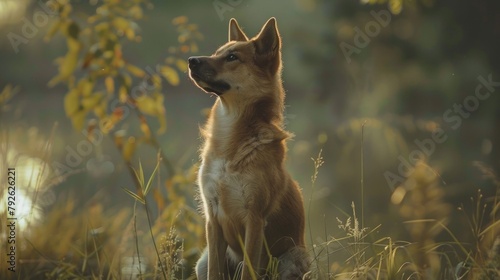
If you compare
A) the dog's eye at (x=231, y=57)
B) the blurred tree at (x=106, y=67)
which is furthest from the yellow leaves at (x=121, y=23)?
the dog's eye at (x=231, y=57)

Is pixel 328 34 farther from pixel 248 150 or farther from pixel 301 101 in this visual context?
pixel 248 150

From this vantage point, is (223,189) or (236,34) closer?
(223,189)

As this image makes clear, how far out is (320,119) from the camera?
8.43m

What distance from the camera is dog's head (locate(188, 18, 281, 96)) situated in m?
3.48

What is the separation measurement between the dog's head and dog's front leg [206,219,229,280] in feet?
2.33

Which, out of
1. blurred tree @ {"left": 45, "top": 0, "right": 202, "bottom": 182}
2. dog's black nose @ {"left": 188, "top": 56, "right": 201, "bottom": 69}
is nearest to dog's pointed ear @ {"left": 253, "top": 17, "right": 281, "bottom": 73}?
dog's black nose @ {"left": 188, "top": 56, "right": 201, "bottom": 69}

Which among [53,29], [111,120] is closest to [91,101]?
[111,120]

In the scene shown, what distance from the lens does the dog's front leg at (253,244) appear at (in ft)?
11.1

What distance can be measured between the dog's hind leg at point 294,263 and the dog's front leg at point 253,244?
24 centimetres

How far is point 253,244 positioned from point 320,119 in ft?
17.0

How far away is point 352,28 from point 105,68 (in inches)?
118

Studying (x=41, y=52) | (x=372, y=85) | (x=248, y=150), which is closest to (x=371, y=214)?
(x=372, y=85)

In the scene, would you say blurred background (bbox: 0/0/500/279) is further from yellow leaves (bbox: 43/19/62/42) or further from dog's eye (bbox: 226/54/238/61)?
dog's eye (bbox: 226/54/238/61)

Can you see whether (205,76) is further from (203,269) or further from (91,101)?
(91,101)
